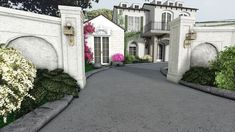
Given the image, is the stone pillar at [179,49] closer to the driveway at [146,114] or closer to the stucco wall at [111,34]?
the driveway at [146,114]

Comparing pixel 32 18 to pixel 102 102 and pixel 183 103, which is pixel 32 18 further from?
pixel 183 103

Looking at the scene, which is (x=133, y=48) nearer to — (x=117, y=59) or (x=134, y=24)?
(x=134, y=24)

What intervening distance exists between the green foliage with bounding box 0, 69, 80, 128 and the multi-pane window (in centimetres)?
1481

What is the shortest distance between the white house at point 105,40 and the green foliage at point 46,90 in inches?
353

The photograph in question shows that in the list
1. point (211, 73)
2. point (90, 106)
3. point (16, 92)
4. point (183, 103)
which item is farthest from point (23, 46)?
point (211, 73)

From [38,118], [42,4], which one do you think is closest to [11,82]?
Answer: [38,118]

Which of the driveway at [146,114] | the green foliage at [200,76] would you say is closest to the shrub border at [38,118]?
the driveway at [146,114]

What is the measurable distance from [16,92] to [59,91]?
4.29ft

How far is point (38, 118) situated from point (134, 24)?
1725cm

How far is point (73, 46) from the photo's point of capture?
15.9 ft

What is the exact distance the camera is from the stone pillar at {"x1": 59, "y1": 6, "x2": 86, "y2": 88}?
4633 millimetres

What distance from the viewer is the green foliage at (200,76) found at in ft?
16.8

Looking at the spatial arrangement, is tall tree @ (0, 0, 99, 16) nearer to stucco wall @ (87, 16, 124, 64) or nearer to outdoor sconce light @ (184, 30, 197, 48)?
stucco wall @ (87, 16, 124, 64)

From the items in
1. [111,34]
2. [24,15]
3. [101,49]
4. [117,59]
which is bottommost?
[117,59]
